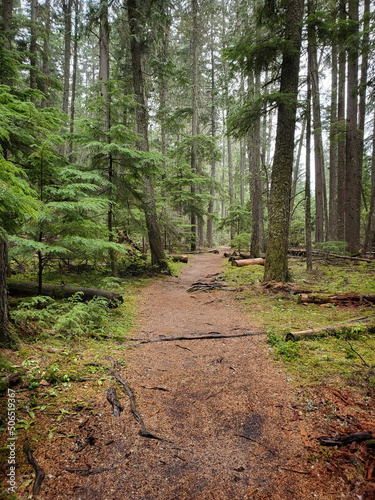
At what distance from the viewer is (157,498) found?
1.74m

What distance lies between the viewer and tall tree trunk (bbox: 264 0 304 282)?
729 cm

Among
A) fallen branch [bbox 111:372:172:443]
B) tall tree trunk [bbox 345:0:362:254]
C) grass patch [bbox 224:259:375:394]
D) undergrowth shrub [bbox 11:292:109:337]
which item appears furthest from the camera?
tall tree trunk [bbox 345:0:362:254]

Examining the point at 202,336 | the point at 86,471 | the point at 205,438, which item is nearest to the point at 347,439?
the point at 205,438

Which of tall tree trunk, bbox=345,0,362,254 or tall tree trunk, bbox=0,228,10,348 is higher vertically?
tall tree trunk, bbox=345,0,362,254

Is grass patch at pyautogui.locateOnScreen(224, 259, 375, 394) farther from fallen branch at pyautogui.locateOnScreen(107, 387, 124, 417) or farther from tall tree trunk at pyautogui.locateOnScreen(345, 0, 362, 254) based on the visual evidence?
tall tree trunk at pyautogui.locateOnScreen(345, 0, 362, 254)

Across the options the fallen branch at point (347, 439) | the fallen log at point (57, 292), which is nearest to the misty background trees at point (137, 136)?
the fallen log at point (57, 292)

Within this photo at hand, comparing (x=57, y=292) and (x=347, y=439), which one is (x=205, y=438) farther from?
(x=57, y=292)

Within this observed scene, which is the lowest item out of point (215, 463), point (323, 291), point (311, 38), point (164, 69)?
point (215, 463)

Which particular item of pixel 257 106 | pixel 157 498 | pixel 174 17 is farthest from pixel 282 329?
pixel 174 17

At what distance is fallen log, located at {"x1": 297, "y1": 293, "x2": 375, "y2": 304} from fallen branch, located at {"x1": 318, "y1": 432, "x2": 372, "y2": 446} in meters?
4.59

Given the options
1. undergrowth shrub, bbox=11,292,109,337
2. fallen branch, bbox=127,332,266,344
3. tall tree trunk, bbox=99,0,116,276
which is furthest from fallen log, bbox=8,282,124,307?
fallen branch, bbox=127,332,266,344

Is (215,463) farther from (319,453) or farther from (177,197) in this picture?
(177,197)

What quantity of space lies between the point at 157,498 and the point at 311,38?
35.4ft

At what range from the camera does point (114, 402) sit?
2.66 meters
